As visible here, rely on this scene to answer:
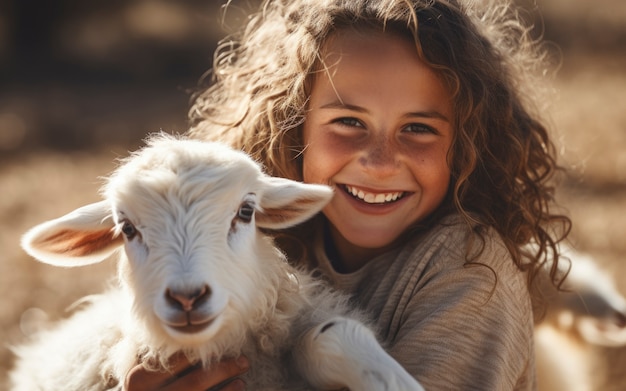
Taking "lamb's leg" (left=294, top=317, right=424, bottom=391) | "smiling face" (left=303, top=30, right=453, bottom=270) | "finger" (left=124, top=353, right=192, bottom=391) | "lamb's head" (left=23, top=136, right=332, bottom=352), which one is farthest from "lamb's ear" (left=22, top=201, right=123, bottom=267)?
"smiling face" (left=303, top=30, right=453, bottom=270)

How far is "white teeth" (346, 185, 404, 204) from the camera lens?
2895 mm

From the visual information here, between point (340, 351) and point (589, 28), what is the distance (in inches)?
481

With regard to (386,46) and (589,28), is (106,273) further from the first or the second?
(589,28)

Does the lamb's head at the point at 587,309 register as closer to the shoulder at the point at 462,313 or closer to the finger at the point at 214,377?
the shoulder at the point at 462,313

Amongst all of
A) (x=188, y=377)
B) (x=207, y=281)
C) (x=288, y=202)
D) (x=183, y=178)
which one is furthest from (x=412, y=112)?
(x=188, y=377)

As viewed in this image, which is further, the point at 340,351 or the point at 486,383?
the point at 486,383

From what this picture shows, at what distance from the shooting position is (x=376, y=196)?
289cm

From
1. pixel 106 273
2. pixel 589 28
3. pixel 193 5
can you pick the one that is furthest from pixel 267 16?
pixel 193 5

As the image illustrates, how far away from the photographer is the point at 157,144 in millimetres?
2541

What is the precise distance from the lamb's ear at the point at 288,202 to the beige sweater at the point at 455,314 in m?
0.43

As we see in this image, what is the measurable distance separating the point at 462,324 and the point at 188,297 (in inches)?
38.0

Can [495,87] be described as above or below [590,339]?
above

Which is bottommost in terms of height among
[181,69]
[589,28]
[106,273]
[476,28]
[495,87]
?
[106,273]

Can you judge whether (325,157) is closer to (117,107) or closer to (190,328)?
(190,328)
